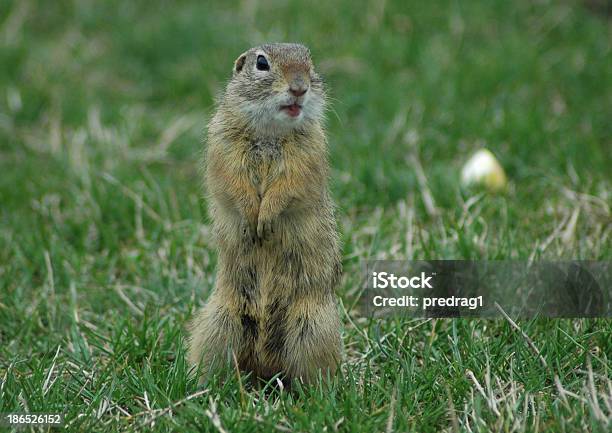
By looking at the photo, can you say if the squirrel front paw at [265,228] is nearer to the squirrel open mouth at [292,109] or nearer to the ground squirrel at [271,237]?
the ground squirrel at [271,237]

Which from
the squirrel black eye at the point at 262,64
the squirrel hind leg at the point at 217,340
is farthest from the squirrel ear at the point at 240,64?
the squirrel hind leg at the point at 217,340

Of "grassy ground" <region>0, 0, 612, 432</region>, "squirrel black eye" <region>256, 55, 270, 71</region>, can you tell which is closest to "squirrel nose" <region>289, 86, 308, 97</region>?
"squirrel black eye" <region>256, 55, 270, 71</region>

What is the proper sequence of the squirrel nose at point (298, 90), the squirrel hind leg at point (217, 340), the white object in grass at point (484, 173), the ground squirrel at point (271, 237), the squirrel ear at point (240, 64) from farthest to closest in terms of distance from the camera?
the white object in grass at point (484, 173) → the squirrel ear at point (240, 64) → the squirrel hind leg at point (217, 340) → the ground squirrel at point (271, 237) → the squirrel nose at point (298, 90)

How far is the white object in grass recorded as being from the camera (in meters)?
5.54

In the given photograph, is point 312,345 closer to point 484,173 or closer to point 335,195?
point 335,195

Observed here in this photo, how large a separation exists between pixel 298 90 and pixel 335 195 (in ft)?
7.88

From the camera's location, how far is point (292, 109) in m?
3.39

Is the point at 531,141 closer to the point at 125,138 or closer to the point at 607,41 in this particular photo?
the point at 607,41

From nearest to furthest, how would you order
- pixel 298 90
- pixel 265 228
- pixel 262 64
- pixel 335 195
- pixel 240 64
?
pixel 298 90, pixel 265 228, pixel 262 64, pixel 240 64, pixel 335 195

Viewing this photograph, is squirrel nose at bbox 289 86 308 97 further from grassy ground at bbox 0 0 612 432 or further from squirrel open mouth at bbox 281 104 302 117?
grassy ground at bbox 0 0 612 432

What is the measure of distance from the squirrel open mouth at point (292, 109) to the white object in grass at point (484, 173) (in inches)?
97.4

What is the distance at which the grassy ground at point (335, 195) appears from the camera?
3379 millimetres

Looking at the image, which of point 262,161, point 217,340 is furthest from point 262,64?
point 217,340

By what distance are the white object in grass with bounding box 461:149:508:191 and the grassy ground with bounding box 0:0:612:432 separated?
0.43 ft
